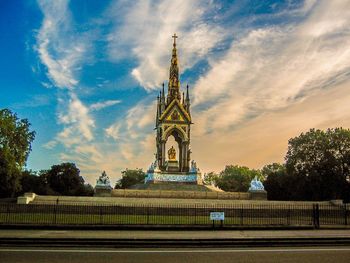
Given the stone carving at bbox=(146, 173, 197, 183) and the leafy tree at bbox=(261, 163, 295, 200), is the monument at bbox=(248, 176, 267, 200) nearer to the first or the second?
the stone carving at bbox=(146, 173, 197, 183)

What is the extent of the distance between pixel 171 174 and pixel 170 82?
571 inches

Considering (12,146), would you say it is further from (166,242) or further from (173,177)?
(166,242)

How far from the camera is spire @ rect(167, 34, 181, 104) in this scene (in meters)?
54.5

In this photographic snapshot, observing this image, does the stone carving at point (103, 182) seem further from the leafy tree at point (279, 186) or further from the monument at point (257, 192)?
the leafy tree at point (279, 186)

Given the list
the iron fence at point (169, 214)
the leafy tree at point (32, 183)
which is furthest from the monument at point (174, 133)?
the leafy tree at point (32, 183)

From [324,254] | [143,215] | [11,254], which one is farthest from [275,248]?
[143,215]

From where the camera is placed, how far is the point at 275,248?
559 inches

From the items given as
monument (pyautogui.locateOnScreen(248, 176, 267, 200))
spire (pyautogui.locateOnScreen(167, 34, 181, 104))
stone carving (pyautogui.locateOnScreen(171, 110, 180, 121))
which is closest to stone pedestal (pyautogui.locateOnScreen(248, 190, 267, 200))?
monument (pyautogui.locateOnScreen(248, 176, 267, 200))

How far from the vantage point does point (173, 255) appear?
483 inches

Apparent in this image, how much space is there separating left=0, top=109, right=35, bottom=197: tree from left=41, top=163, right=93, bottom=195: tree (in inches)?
1002

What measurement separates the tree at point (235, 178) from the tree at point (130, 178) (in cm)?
1785

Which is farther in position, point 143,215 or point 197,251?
point 143,215

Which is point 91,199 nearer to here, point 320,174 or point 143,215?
point 143,215

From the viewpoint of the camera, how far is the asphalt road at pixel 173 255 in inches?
445
